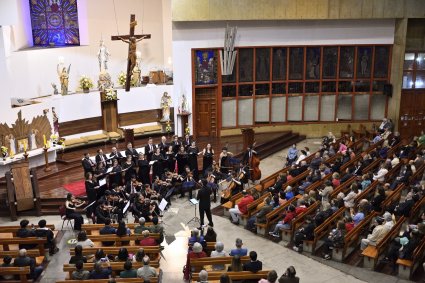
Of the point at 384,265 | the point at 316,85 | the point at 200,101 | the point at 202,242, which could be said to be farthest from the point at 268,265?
the point at 316,85

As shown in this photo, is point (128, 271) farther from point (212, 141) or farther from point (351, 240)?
point (212, 141)

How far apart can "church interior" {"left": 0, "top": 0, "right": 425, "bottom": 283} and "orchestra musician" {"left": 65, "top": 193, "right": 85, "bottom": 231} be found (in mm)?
55

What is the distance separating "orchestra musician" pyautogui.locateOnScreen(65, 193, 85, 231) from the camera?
12.0 m

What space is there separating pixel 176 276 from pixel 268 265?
77.1 inches

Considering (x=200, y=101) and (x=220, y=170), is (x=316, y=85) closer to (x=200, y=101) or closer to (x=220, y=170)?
(x=200, y=101)

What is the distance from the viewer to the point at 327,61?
20047mm

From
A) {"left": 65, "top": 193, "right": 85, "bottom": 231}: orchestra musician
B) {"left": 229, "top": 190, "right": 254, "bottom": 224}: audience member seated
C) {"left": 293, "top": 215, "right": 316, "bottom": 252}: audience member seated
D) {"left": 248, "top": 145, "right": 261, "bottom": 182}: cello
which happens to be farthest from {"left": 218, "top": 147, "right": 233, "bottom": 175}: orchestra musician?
{"left": 65, "top": 193, "right": 85, "bottom": 231}: orchestra musician

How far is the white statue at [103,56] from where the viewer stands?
1842 cm

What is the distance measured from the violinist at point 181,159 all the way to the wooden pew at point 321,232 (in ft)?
16.4

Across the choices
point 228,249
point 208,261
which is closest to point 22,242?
point 208,261

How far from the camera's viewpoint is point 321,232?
11.2 meters

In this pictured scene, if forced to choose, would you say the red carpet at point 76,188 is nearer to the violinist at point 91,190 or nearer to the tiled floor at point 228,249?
the tiled floor at point 228,249

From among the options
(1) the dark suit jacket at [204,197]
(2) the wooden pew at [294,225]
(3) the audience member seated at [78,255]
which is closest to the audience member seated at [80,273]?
(3) the audience member seated at [78,255]

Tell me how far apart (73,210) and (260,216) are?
4.46 m
